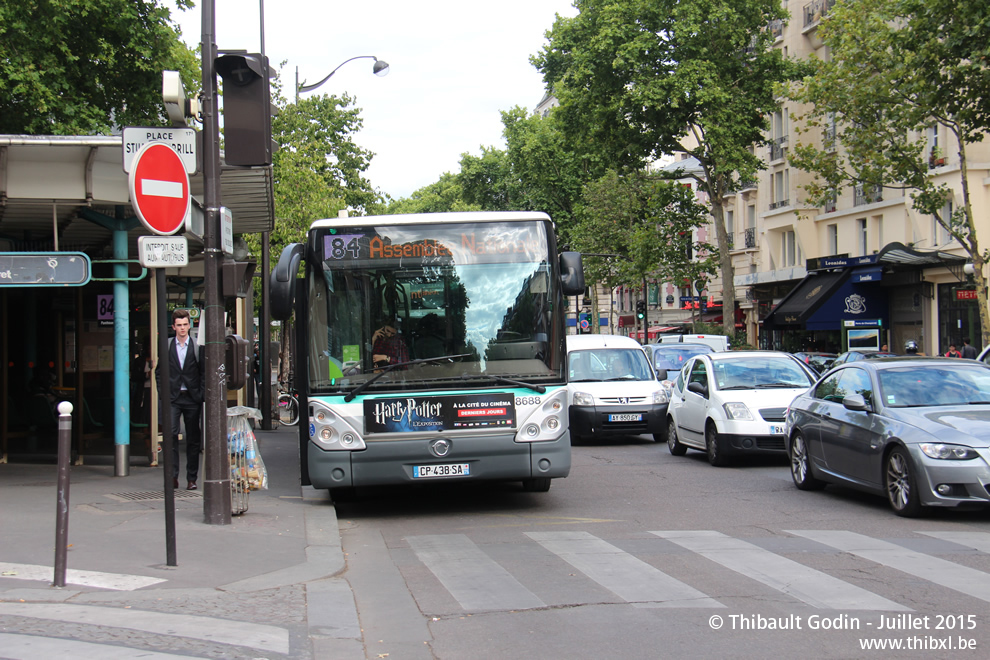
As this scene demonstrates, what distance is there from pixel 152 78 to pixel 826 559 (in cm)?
2287

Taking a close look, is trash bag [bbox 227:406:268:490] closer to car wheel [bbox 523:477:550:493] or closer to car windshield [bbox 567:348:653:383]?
car wheel [bbox 523:477:550:493]

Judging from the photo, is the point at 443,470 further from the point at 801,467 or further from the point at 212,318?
the point at 801,467

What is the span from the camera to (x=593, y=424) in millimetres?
19047

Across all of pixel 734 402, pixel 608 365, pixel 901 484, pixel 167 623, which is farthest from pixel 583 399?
pixel 167 623

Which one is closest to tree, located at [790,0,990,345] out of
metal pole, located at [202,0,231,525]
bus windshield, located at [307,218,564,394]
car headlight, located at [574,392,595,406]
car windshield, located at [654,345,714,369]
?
car windshield, located at [654,345,714,369]

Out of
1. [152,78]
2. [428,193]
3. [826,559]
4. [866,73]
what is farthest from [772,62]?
[428,193]

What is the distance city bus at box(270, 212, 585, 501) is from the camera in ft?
34.3

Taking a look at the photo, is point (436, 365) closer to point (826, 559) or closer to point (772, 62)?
point (826, 559)

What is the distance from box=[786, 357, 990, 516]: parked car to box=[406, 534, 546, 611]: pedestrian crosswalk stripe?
13.6 feet

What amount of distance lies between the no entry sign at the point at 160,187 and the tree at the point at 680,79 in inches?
1382

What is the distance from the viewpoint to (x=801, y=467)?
40.4 ft

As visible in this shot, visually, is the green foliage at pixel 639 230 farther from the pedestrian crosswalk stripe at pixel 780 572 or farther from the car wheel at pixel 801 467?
the pedestrian crosswalk stripe at pixel 780 572

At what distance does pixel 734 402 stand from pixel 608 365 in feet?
18.1

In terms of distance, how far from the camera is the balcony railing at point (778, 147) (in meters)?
48.1
